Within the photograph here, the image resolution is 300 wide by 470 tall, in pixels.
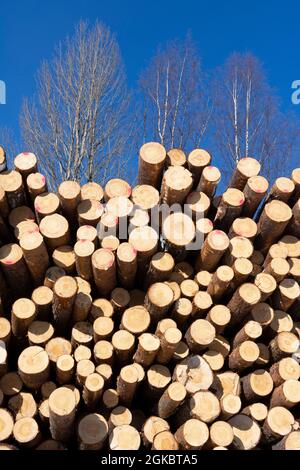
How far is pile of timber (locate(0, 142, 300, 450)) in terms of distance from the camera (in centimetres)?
264

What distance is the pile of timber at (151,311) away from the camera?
104 inches

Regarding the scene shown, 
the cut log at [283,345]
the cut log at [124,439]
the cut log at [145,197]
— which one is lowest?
the cut log at [124,439]

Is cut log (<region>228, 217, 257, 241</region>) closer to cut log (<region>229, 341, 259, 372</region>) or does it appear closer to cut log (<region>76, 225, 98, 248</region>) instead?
cut log (<region>229, 341, 259, 372</region>)

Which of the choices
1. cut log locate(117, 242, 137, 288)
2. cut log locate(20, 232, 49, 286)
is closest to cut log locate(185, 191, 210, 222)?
cut log locate(117, 242, 137, 288)

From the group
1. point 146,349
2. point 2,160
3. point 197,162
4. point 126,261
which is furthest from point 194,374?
point 2,160

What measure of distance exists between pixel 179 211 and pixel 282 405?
4.47 feet

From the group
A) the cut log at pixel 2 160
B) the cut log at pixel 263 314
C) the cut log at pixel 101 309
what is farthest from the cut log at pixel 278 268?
the cut log at pixel 2 160

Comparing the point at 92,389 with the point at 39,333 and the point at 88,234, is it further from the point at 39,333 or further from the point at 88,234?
the point at 88,234

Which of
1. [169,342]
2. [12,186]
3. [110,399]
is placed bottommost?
[110,399]

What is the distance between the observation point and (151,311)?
291 cm

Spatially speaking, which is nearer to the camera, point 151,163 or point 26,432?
point 26,432

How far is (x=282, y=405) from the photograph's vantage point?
2.75 metres

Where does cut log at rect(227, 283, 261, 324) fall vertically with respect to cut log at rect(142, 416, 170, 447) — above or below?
above

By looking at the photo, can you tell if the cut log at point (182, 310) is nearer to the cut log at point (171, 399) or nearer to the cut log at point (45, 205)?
the cut log at point (171, 399)
